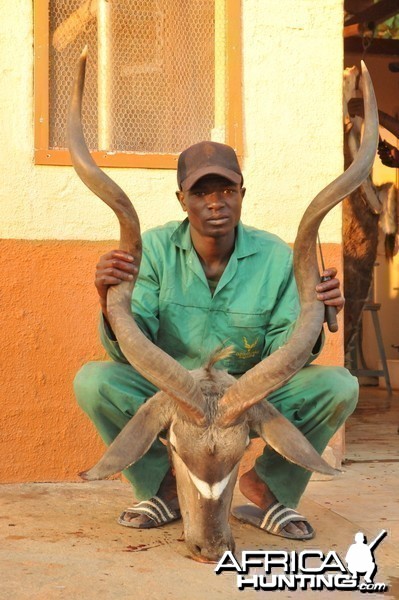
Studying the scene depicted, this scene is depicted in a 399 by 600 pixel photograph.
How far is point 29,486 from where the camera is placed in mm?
5312

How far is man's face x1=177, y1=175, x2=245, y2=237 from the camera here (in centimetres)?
431

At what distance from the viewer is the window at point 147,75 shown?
555 centimetres

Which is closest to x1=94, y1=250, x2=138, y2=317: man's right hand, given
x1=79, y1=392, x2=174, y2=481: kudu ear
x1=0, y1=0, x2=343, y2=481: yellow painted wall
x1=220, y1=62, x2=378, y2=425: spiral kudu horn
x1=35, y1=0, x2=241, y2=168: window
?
x1=79, y1=392, x2=174, y2=481: kudu ear

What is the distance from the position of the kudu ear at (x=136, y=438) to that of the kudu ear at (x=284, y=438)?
1.18 feet

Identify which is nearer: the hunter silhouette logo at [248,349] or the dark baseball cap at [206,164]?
the dark baseball cap at [206,164]

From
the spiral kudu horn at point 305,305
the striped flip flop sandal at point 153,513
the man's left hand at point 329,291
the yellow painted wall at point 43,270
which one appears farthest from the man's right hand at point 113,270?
the yellow painted wall at point 43,270

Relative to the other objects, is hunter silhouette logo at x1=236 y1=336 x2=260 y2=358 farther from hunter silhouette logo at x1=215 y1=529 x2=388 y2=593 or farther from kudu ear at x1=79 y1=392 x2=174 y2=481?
hunter silhouette logo at x1=215 y1=529 x2=388 y2=593

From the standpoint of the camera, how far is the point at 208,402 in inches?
149

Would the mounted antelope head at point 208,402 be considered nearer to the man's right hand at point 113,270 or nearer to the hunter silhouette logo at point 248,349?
the man's right hand at point 113,270

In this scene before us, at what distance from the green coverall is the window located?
1201mm

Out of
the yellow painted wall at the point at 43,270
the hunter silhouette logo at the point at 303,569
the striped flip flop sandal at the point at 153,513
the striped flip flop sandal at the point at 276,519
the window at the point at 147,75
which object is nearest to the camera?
the hunter silhouette logo at the point at 303,569

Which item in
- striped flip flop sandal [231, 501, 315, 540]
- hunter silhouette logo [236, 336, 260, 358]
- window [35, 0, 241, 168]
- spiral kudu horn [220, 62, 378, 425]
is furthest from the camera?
window [35, 0, 241, 168]

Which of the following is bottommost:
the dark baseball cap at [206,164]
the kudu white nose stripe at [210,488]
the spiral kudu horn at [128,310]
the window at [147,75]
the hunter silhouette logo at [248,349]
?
the kudu white nose stripe at [210,488]

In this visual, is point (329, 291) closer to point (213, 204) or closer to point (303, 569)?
point (213, 204)
